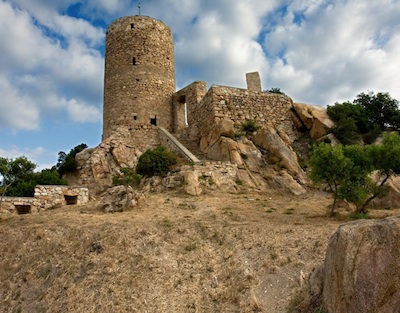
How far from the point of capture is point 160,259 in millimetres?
9273

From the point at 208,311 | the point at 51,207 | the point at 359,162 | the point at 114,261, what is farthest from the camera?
the point at 51,207

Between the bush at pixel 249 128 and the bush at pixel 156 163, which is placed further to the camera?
the bush at pixel 249 128

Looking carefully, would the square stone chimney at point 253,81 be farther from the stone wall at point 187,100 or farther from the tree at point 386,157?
the tree at point 386,157

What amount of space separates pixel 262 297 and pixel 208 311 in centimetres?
109

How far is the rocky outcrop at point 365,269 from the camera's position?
488 cm

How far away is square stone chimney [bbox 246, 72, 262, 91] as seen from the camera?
24.2 metres

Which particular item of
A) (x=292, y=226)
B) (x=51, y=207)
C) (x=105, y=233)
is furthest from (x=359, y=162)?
(x=51, y=207)

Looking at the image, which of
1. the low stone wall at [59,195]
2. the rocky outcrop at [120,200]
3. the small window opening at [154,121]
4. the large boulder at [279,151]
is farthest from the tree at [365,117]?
the low stone wall at [59,195]

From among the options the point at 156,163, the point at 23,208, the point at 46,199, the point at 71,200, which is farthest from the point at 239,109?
the point at 23,208

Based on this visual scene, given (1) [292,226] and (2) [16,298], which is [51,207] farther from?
(1) [292,226]

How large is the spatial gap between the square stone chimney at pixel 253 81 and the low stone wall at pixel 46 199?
12.9 metres

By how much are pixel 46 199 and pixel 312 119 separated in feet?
51.1

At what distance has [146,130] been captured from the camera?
23.3m

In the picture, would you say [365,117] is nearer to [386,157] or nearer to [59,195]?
[386,157]
